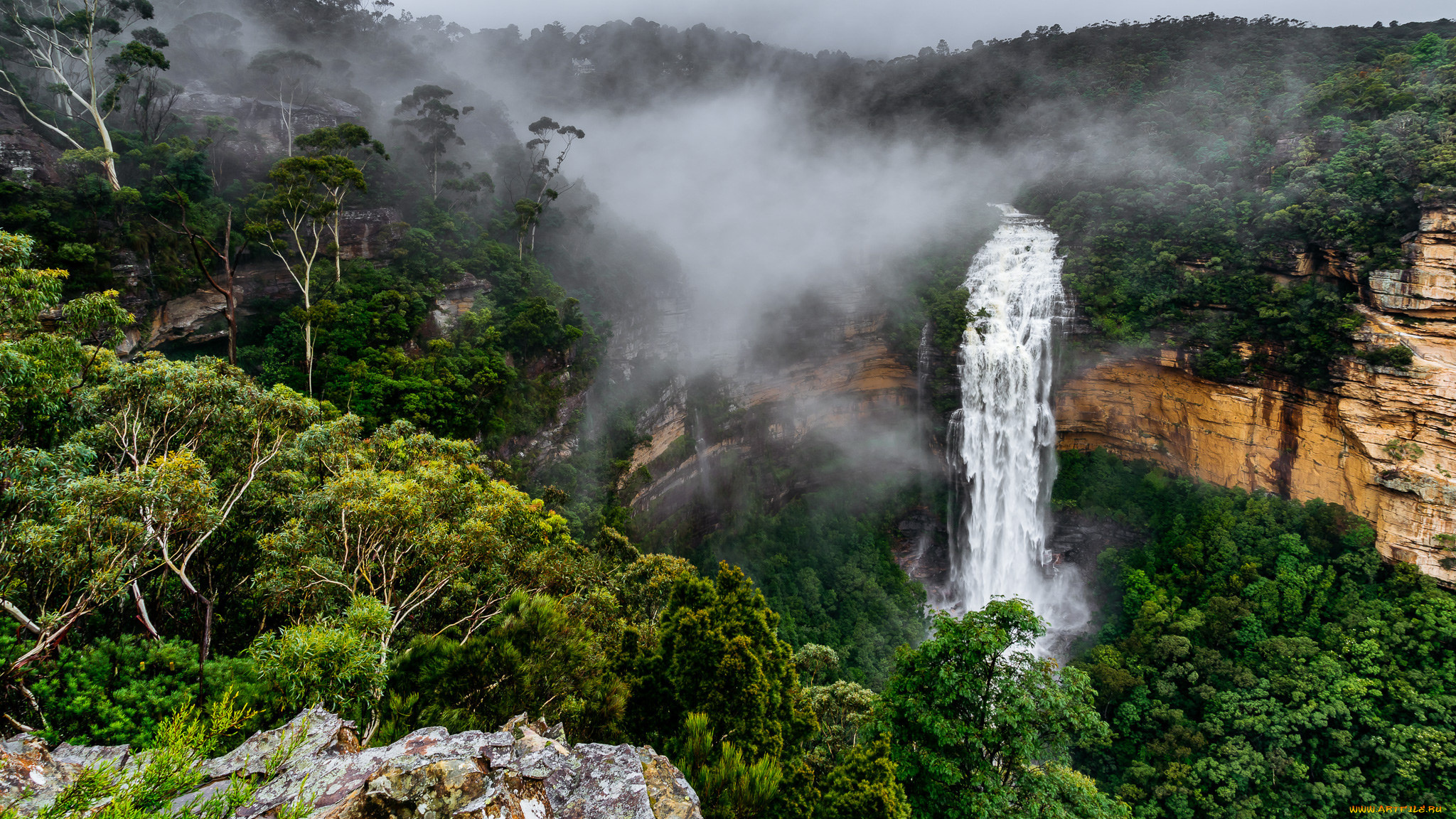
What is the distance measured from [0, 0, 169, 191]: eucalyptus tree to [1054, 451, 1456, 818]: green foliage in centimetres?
3623

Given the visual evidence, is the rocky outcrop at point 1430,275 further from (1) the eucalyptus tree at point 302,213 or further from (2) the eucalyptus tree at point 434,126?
(2) the eucalyptus tree at point 434,126

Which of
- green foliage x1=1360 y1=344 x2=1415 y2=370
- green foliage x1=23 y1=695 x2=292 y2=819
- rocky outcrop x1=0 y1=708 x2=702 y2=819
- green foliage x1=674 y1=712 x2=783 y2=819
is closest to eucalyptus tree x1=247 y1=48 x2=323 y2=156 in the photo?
rocky outcrop x1=0 y1=708 x2=702 y2=819

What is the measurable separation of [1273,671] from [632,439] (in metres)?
24.3

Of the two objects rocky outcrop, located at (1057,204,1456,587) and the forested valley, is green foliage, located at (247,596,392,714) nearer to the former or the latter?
the forested valley

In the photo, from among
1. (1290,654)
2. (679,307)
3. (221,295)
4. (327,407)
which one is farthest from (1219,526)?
(221,295)

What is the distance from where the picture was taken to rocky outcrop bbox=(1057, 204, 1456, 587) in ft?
62.7

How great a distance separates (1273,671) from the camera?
19.9 metres

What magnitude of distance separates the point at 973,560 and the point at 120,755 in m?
31.7

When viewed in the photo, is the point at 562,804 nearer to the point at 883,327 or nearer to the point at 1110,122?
the point at 883,327

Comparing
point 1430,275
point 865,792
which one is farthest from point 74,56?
point 1430,275

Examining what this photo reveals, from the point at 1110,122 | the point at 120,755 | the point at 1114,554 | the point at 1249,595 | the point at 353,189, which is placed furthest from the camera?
the point at 1110,122

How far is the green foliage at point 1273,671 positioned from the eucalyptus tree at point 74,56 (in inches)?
1426

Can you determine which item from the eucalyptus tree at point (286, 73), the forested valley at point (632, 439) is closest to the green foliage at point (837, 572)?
the forested valley at point (632, 439)

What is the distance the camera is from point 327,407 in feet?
46.0
